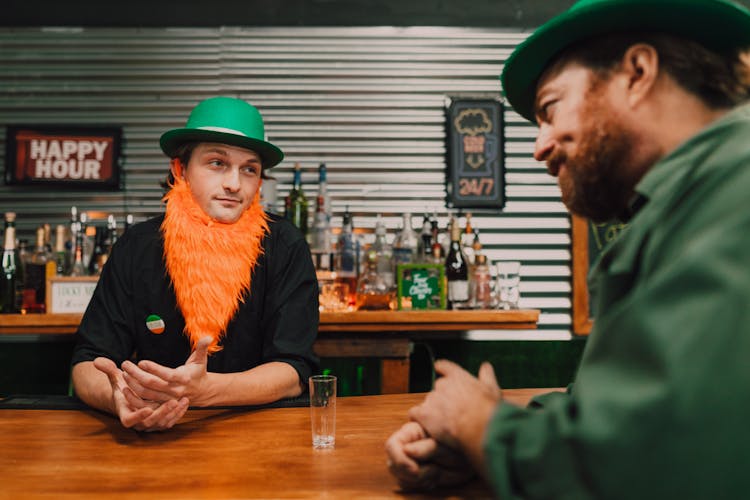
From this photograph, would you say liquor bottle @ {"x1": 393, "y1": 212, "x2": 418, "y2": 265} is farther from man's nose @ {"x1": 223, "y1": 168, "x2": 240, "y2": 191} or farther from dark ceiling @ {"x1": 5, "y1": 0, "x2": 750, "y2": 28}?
man's nose @ {"x1": 223, "y1": 168, "x2": 240, "y2": 191}

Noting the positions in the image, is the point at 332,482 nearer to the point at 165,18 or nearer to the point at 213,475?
the point at 213,475

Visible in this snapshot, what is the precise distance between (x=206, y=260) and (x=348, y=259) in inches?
56.4

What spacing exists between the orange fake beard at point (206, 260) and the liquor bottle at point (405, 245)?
4.63 ft

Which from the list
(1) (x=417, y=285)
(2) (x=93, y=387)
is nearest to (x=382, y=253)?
(1) (x=417, y=285)

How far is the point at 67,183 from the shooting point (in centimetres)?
375

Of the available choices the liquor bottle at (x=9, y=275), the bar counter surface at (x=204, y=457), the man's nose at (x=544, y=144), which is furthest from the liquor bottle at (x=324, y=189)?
the man's nose at (x=544, y=144)

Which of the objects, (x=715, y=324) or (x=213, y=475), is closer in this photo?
(x=715, y=324)

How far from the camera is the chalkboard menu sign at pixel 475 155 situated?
380 centimetres

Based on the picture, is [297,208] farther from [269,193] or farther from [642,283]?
[642,283]

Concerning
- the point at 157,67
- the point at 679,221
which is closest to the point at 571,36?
→ the point at 679,221

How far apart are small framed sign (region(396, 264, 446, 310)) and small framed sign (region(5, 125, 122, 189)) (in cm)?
195

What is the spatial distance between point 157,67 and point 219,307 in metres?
2.33

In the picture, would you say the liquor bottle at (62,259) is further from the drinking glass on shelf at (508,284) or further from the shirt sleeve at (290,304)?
the drinking glass on shelf at (508,284)

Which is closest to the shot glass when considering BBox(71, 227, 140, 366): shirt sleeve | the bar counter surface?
the bar counter surface
